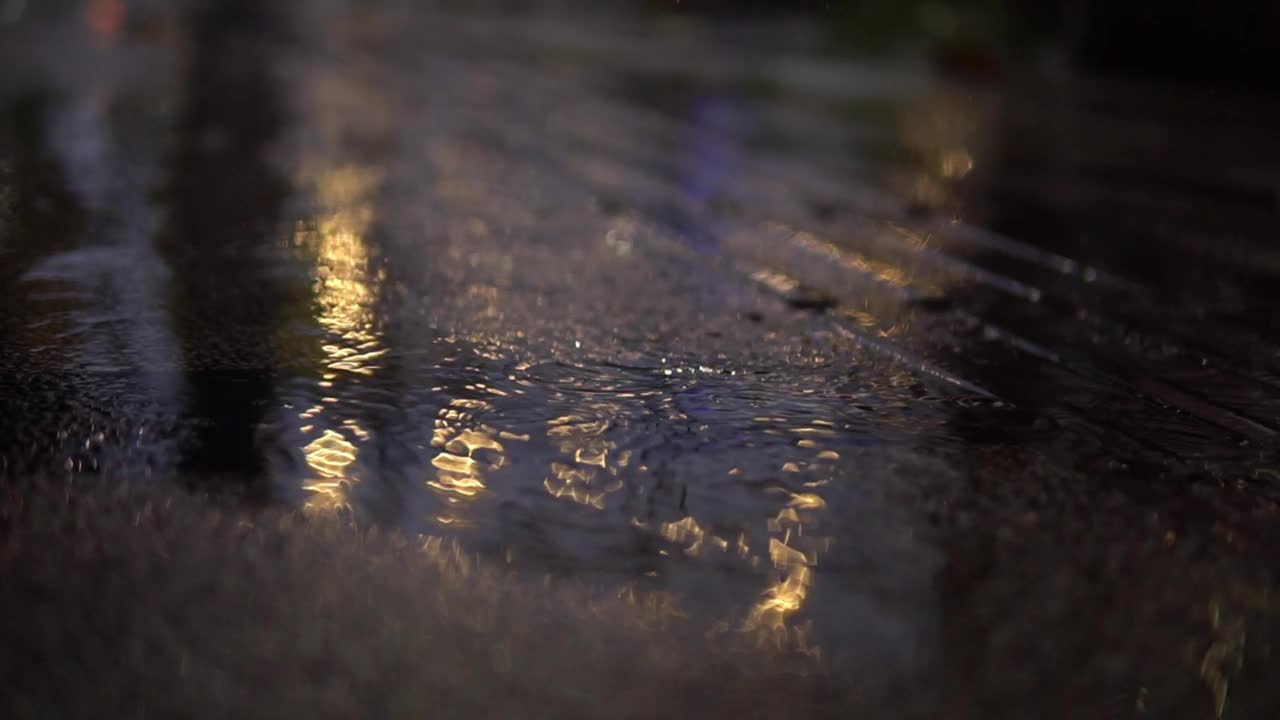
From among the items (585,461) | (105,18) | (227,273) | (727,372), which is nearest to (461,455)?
(585,461)

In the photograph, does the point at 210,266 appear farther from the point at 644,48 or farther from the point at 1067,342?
the point at 644,48

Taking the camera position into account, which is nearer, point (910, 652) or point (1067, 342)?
point (910, 652)

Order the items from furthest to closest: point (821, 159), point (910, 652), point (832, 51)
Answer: point (832, 51), point (821, 159), point (910, 652)

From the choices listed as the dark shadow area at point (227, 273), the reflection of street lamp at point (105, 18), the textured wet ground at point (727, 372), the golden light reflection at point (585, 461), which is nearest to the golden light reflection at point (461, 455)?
the textured wet ground at point (727, 372)

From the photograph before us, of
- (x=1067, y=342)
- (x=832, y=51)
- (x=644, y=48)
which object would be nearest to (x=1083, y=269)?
(x=1067, y=342)

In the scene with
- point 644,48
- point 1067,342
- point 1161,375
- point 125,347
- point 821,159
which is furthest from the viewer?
point 644,48

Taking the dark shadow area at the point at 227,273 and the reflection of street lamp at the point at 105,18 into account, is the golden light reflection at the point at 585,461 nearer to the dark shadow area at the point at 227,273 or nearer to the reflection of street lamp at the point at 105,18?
the dark shadow area at the point at 227,273

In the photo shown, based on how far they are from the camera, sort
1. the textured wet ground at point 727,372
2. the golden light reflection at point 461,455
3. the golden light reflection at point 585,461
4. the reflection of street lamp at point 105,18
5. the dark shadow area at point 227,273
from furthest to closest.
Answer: the reflection of street lamp at point 105,18
the dark shadow area at point 227,273
the golden light reflection at point 585,461
the golden light reflection at point 461,455
the textured wet ground at point 727,372

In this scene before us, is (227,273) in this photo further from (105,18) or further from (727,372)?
(105,18)

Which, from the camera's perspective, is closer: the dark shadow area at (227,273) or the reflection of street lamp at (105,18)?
the dark shadow area at (227,273)
